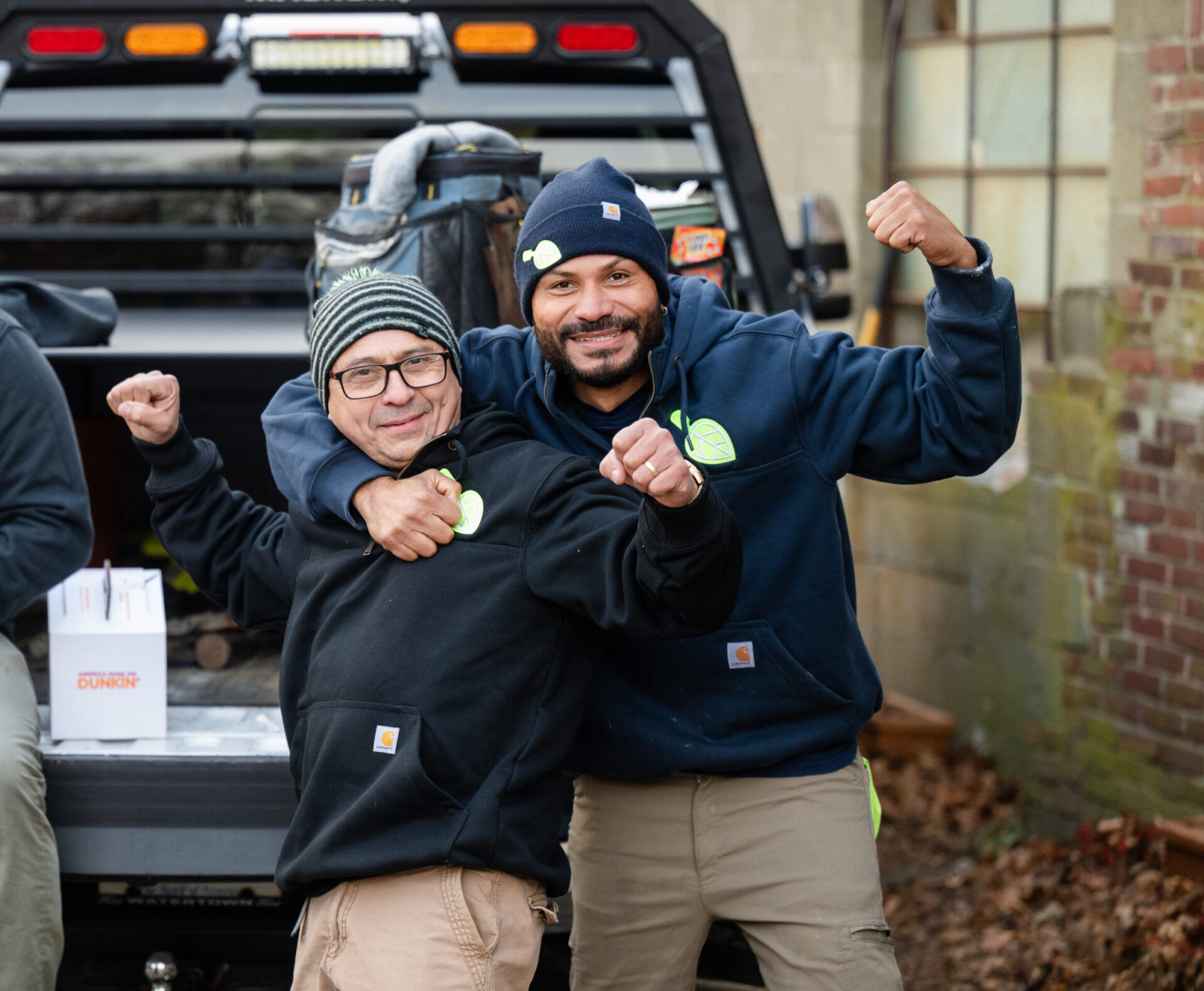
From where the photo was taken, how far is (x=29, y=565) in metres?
3.02

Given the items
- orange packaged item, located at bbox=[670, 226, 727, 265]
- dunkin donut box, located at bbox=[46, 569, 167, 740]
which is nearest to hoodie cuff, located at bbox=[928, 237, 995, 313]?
orange packaged item, located at bbox=[670, 226, 727, 265]

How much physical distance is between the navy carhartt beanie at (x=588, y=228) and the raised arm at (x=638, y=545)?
1.18 feet

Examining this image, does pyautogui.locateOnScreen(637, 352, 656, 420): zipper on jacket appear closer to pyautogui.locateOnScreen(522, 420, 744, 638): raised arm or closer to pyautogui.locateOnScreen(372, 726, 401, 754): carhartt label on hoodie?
pyautogui.locateOnScreen(522, 420, 744, 638): raised arm

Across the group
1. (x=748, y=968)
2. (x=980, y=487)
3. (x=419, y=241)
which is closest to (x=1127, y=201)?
(x=980, y=487)

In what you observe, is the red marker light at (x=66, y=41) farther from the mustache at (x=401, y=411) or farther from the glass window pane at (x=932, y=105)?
the glass window pane at (x=932, y=105)

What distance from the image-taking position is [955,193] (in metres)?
6.65

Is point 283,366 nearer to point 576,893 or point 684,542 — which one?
point 576,893

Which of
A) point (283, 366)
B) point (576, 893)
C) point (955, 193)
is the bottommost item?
point (576, 893)

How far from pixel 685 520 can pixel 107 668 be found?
1469 mm

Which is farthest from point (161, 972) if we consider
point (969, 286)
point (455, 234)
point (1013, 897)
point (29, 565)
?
point (1013, 897)

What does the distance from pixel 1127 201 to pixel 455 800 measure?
143 inches

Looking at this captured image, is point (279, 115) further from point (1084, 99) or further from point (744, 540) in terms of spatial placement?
point (1084, 99)

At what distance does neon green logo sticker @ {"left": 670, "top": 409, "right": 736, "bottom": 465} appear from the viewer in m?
2.50

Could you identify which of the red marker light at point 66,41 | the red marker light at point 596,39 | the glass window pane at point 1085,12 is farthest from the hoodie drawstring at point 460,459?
the glass window pane at point 1085,12
